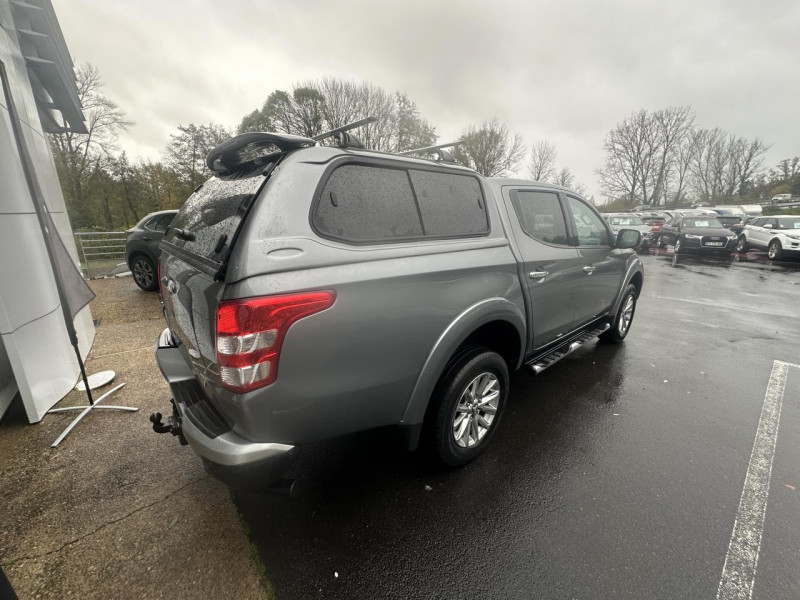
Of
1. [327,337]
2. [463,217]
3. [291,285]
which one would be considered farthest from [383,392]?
[463,217]

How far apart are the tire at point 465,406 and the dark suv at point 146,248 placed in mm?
7893

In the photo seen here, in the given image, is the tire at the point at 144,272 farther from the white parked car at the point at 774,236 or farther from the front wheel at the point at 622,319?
the white parked car at the point at 774,236

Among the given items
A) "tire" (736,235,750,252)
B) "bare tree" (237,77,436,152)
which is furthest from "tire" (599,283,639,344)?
"bare tree" (237,77,436,152)

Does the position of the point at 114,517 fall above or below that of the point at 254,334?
below

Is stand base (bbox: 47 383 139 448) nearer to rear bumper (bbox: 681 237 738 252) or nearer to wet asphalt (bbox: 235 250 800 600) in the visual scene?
wet asphalt (bbox: 235 250 800 600)

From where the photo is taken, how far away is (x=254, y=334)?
1.45 meters

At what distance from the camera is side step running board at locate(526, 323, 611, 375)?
299 centimetres

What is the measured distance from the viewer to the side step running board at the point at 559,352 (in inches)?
118

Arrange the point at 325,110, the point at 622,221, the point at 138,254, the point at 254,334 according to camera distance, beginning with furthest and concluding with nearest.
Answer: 1. the point at 325,110
2. the point at 622,221
3. the point at 138,254
4. the point at 254,334

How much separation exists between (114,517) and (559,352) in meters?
3.48

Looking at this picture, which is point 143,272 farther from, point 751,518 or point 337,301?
point 751,518

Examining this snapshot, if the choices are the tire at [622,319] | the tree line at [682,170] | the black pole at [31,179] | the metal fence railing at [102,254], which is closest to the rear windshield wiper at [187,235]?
the black pole at [31,179]

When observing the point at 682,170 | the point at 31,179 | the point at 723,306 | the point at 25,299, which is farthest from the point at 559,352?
the point at 682,170

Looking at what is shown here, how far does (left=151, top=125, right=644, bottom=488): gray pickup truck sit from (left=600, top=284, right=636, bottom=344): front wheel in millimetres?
2341
